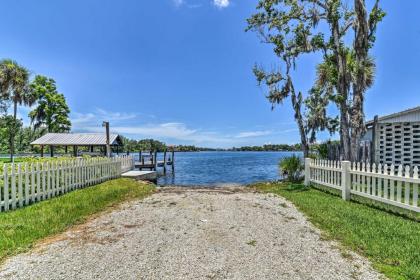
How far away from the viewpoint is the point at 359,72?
35.0 ft

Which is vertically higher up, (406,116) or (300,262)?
(406,116)

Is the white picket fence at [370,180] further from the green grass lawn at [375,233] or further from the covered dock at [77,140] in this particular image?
the covered dock at [77,140]

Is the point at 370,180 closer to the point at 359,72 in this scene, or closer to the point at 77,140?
the point at 359,72

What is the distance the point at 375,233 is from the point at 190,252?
11.0 feet

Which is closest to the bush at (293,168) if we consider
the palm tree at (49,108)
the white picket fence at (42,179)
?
the white picket fence at (42,179)

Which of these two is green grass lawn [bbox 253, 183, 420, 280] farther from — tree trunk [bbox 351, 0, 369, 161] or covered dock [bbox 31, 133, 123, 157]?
covered dock [bbox 31, 133, 123, 157]

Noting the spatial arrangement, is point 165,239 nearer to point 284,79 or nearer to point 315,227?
point 315,227

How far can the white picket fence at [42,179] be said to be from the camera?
6.73 m

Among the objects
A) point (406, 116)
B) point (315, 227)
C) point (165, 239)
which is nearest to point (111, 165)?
point (165, 239)

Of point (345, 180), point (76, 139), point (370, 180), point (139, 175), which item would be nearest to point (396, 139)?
point (345, 180)

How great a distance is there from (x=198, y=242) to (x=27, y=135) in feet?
326

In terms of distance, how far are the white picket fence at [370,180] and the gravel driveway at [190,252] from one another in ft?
8.17

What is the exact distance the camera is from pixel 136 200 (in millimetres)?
8508

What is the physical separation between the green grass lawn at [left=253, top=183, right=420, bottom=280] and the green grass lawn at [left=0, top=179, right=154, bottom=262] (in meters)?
5.16
